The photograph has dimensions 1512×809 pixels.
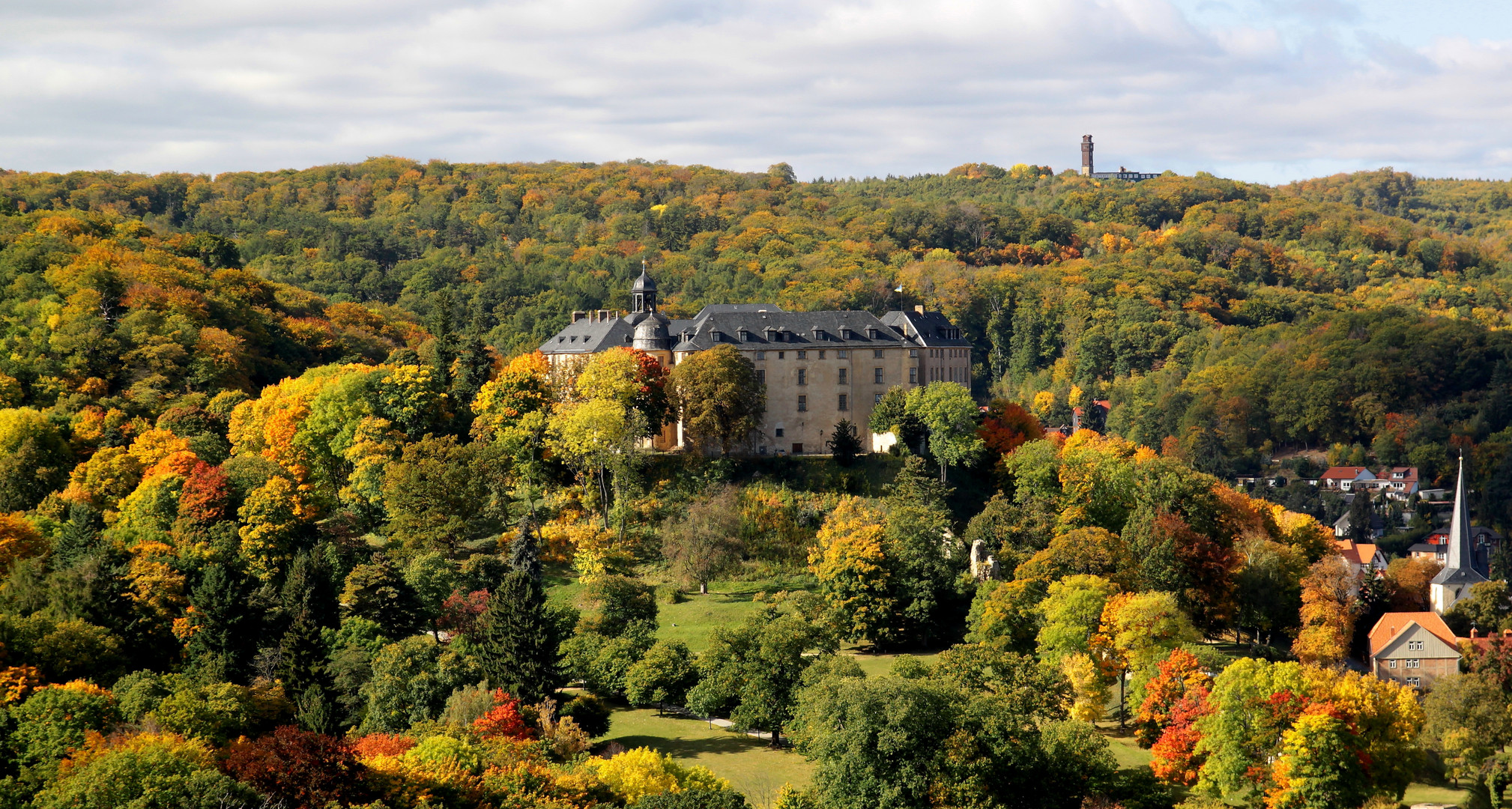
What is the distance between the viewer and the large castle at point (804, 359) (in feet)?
257

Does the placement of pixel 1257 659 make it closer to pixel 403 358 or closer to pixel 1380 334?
pixel 403 358

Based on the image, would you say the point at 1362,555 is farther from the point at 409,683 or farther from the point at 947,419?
the point at 409,683

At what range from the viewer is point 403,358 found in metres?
82.0

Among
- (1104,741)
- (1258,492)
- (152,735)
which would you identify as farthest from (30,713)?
(1258,492)

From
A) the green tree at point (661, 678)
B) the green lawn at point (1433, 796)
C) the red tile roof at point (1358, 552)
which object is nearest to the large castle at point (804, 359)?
the green tree at point (661, 678)

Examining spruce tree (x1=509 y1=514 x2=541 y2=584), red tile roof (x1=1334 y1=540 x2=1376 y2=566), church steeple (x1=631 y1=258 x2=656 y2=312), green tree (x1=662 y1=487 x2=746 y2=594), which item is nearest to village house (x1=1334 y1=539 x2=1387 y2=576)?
red tile roof (x1=1334 y1=540 x2=1376 y2=566)

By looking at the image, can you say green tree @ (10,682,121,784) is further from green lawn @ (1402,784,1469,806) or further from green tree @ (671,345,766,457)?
green lawn @ (1402,784,1469,806)

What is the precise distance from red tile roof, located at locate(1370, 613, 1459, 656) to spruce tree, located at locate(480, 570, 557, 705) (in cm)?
3968

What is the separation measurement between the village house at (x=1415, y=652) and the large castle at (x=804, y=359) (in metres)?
25.5

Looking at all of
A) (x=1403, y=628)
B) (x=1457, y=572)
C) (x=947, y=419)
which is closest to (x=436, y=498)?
(x=947, y=419)

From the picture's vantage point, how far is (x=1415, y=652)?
70.2 metres

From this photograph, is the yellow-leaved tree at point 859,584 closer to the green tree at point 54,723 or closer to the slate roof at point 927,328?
the slate roof at point 927,328

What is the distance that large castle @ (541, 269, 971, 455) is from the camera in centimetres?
7831

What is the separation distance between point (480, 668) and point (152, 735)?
1469 centimetres
